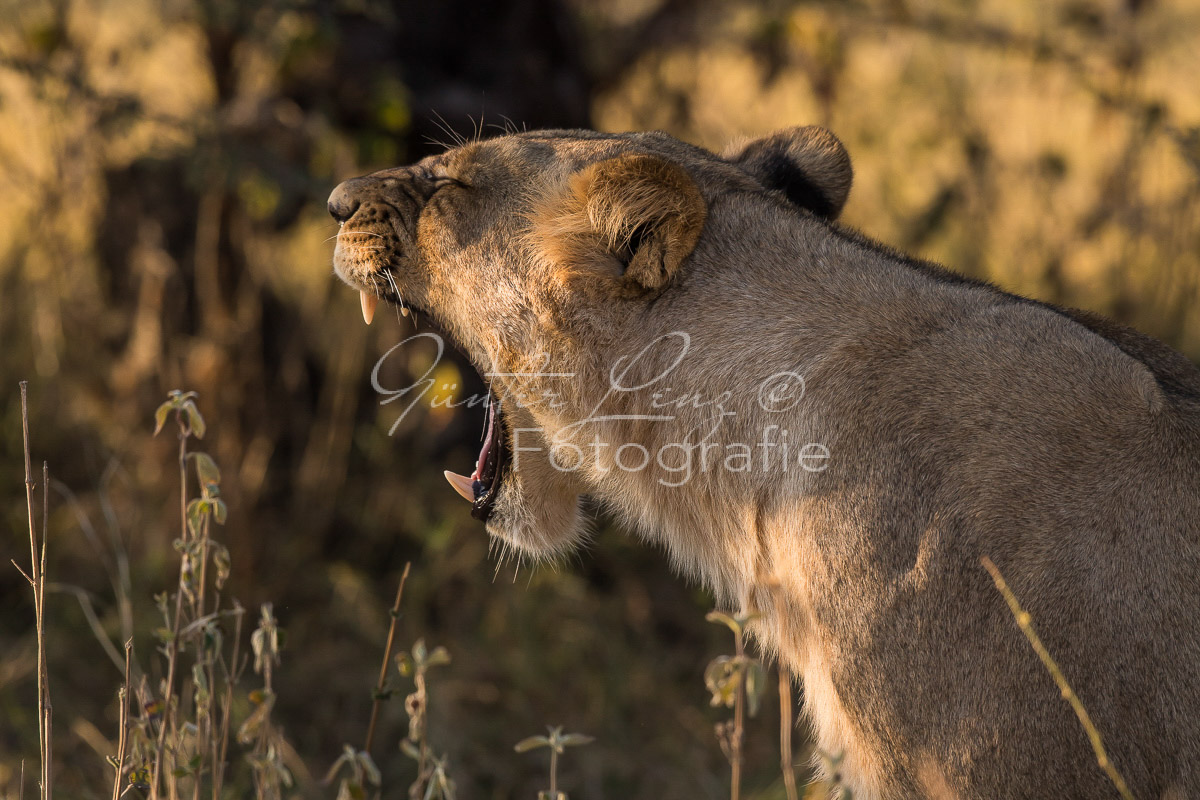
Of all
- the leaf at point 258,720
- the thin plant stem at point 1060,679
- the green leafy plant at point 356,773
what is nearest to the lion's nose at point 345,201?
the leaf at point 258,720

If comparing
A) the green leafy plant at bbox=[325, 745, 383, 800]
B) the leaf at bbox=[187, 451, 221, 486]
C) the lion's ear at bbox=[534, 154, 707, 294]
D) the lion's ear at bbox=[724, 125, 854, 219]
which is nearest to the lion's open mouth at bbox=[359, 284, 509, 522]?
the lion's ear at bbox=[534, 154, 707, 294]

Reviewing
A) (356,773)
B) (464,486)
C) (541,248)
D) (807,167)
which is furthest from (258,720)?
(807,167)

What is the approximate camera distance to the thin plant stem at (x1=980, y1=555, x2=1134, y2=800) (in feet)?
7.48

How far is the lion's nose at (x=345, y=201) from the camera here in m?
3.20

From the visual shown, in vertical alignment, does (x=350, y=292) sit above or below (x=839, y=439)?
below

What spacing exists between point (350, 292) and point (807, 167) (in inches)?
156

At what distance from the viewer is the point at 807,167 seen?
3.38 meters

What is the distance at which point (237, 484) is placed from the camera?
18.5 feet

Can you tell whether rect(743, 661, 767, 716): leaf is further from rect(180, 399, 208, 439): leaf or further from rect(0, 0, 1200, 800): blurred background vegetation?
rect(0, 0, 1200, 800): blurred background vegetation

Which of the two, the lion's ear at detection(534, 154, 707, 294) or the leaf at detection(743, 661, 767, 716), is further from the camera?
the lion's ear at detection(534, 154, 707, 294)

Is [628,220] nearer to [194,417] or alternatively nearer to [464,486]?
[464,486]

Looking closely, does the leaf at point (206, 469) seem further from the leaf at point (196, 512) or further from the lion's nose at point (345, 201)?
the lion's nose at point (345, 201)

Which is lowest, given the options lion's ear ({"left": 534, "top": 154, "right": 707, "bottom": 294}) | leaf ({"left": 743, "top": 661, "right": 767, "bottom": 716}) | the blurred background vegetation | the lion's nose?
the blurred background vegetation

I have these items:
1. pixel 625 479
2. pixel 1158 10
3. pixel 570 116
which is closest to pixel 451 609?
pixel 570 116
